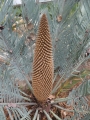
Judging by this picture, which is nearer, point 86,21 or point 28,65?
point 86,21

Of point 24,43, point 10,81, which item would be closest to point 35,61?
point 10,81

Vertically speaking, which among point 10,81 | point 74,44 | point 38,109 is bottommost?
point 38,109

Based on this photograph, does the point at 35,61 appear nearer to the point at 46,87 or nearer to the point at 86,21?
the point at 46,87

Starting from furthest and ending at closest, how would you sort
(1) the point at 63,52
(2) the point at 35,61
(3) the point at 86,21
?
(1) the point at 63,52
(3) the point at 86,21
(2) the point at 35,61

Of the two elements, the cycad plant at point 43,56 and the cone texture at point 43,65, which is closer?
the cone texture at point 43,65

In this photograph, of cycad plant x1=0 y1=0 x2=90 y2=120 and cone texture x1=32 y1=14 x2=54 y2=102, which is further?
cycad plant x1=0 y1=0 x2=90 y2=120
